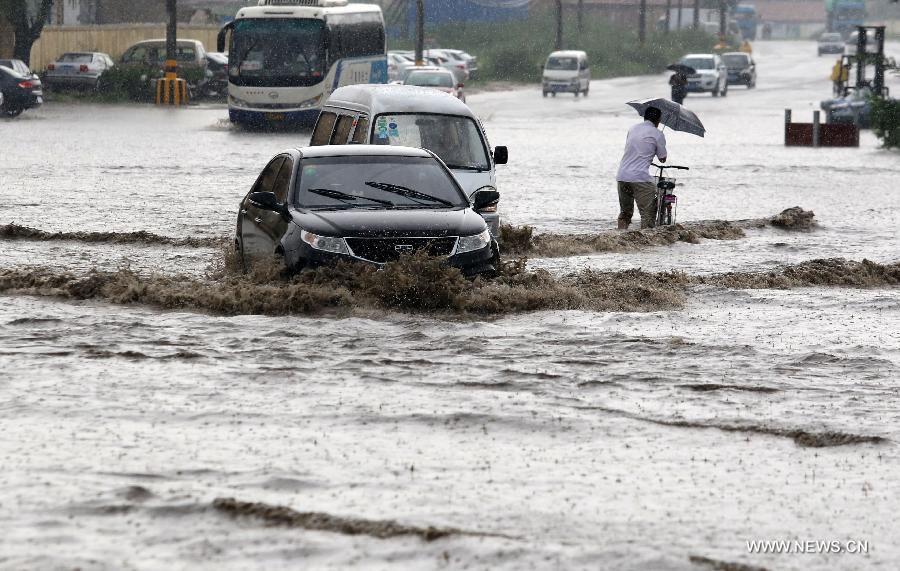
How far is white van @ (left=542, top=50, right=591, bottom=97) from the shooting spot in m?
62.3

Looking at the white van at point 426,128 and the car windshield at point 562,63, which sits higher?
the white van at point 426,128

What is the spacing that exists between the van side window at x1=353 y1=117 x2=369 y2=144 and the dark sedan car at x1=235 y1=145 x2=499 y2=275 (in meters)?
3.07

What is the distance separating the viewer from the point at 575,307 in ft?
42.4

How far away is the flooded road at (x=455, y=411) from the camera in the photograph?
6.46 meters

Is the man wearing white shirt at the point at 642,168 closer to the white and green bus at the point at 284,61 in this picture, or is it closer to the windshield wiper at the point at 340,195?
the windshield wiper at the point at 340,195

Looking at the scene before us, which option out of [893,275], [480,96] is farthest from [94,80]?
[893,275]

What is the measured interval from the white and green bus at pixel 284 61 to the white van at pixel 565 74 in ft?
71.7

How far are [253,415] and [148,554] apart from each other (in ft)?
8.35

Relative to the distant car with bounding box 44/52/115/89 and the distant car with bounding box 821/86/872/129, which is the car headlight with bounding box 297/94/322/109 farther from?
the distant car with bounding box 44/52/115/89

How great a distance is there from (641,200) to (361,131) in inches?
157

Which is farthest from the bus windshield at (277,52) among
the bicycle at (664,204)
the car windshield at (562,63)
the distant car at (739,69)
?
the distant car at (739,69)

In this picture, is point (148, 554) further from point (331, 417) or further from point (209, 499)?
point (331, 417)

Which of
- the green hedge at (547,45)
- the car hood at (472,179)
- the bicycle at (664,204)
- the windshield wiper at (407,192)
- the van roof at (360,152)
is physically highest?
the van roof at (360,152)

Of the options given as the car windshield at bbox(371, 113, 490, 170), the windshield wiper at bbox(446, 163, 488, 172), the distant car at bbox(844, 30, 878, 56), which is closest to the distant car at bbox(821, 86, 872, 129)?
the distant car at bbox(844, 30, 878, 56)
